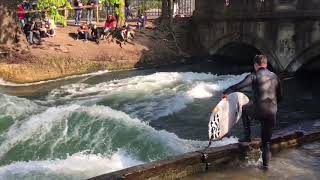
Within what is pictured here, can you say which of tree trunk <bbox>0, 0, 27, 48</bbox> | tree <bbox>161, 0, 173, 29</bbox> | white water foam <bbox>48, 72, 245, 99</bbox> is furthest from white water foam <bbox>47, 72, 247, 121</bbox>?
tree <bbox>161, 0, 173, 29</bbox>

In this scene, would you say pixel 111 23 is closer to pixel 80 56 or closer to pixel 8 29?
pixel 80 56

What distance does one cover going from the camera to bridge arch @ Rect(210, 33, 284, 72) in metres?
26.8

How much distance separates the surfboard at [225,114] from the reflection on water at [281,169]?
24.8 inches

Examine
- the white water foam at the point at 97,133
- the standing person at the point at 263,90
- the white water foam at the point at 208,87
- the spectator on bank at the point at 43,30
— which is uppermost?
the spectator on bank at the point at 43,30

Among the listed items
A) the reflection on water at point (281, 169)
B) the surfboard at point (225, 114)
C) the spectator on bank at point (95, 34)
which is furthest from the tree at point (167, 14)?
the surfboard at point (225, 114)

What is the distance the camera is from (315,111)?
62.6 ft

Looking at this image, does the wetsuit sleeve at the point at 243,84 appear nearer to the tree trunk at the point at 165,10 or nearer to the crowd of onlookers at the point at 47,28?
the crowd of onlookers at the point at 47,28

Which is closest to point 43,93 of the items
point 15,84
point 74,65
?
point 15,84

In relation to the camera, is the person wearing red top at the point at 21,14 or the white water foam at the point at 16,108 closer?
the white water foam at the point at 16,108

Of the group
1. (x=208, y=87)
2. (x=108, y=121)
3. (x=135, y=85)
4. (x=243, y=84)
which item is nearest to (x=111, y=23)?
(x=135, y=85)

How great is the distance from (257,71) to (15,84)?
54.2 feet

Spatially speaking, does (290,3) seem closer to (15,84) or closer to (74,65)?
(74,65)

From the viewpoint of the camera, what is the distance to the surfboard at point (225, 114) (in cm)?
934

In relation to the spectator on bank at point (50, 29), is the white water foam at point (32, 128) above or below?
below
